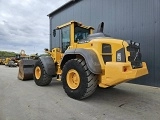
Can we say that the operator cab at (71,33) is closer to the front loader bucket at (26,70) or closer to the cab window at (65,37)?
the cab window at (65,37)

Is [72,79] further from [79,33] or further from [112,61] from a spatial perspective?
[79,33]

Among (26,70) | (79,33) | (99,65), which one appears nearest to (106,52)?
(99,65)

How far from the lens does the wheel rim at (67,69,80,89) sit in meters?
4.98

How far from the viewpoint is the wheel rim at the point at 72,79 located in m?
4.98

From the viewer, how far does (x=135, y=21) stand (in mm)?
7770

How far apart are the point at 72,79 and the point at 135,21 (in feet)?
14.4

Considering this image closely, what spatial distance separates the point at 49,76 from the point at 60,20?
7.50 meters

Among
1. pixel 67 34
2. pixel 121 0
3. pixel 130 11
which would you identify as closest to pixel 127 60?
pixel 67 34

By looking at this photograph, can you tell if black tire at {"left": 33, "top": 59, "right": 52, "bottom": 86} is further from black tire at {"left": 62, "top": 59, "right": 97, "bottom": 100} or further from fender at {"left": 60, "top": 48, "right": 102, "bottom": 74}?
fender at {"left": 60, "top": 48, "right": 102, "bottom": 74}

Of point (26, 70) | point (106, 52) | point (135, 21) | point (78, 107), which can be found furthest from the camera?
point (26, 70)

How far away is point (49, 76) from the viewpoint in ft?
21.6

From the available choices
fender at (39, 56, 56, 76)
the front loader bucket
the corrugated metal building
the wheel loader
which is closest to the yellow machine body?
the wheel loader

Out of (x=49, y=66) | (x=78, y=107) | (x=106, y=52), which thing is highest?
(x=106, y=52)

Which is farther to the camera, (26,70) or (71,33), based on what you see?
(26,70)
